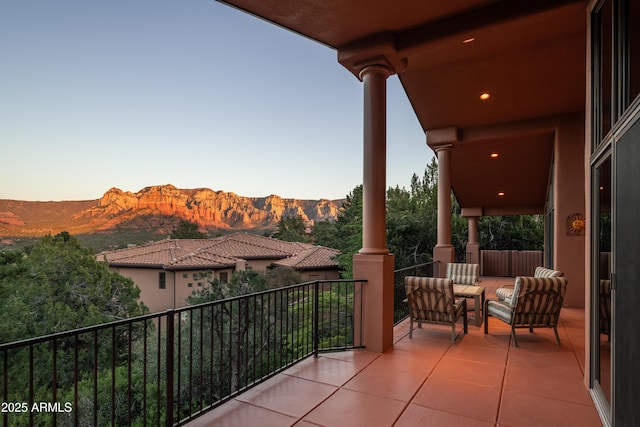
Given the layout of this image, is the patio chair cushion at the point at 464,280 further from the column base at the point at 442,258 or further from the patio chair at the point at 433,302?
the patio chair at the point at 433,302

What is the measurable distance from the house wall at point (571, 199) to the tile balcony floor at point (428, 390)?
3114mm

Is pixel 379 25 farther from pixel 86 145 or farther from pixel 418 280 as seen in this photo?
pixel 86 145

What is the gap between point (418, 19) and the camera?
3.80 m

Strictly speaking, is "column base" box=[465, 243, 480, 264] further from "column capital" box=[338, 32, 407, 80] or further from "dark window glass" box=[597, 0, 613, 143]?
"dark window glass" box=[597, 0, 613, 143]

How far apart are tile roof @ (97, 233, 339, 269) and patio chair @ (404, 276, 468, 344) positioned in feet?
52.7

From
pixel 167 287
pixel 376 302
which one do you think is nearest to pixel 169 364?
pixel 376 302

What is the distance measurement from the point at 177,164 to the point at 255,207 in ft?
39.4

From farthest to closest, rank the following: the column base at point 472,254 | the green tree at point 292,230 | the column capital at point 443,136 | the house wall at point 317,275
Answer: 1. the green tree at point 292,230
2. the house wall at point 317,275
3. the column base at point 472,254
4. the column capital at point 443,136

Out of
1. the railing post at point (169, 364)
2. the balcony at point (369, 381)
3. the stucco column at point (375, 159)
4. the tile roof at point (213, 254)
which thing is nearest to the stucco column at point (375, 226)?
the stucco column at point (375, 159)

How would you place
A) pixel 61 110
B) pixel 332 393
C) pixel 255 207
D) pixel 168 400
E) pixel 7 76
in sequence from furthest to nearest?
pixel 255 207 < pixel 61 110 < pixel 7 76 < pixel 332 393 < pixel 168 400

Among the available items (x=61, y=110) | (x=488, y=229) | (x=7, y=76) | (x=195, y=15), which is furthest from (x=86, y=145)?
(x=488, y=229)

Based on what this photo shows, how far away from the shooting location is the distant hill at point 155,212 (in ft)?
60.0

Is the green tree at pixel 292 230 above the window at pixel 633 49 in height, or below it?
below

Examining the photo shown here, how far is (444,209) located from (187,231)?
34.0 m
